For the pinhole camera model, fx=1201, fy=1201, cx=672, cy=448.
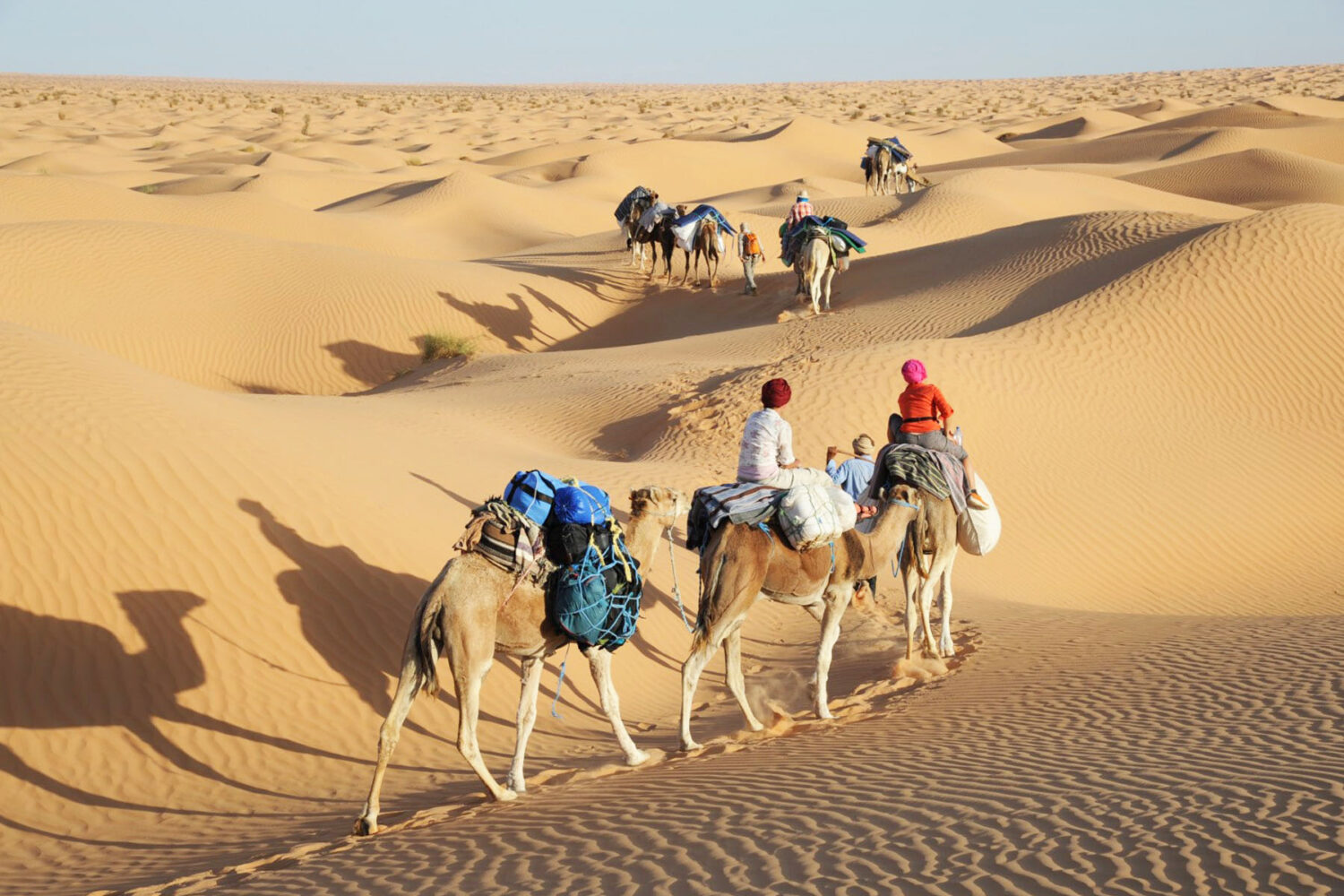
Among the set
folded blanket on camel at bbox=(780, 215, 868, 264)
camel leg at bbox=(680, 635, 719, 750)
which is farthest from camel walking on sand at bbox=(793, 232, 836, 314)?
camel leg at bbox=(680, 635, 719, 750)

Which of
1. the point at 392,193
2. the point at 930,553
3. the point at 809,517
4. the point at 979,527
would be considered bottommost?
the point at 930,553

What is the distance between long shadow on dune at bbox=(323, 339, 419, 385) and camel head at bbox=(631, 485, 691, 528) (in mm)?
17820

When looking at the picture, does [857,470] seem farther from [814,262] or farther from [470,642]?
[814,262]

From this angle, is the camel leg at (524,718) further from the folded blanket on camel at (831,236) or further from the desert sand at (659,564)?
the folded blanket on camel at (831,236)

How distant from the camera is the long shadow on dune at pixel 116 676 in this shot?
8.21 meters

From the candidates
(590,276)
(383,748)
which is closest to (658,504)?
(383,748)

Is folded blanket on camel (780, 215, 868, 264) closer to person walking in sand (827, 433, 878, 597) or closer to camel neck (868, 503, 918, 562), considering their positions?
person walking in sand (827, 433, 878, 597)

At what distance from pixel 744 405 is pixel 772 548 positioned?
8.56 meters

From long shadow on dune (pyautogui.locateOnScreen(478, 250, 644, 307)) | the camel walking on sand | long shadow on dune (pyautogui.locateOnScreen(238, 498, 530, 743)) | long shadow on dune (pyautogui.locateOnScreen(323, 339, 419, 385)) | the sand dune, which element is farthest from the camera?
the sand dune

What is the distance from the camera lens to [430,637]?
6.75 m

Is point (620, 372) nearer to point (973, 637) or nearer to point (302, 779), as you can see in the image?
point (973, 637)

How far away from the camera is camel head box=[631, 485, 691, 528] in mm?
7977

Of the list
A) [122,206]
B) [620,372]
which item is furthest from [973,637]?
[122,206]

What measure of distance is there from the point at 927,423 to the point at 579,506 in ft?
12.7
